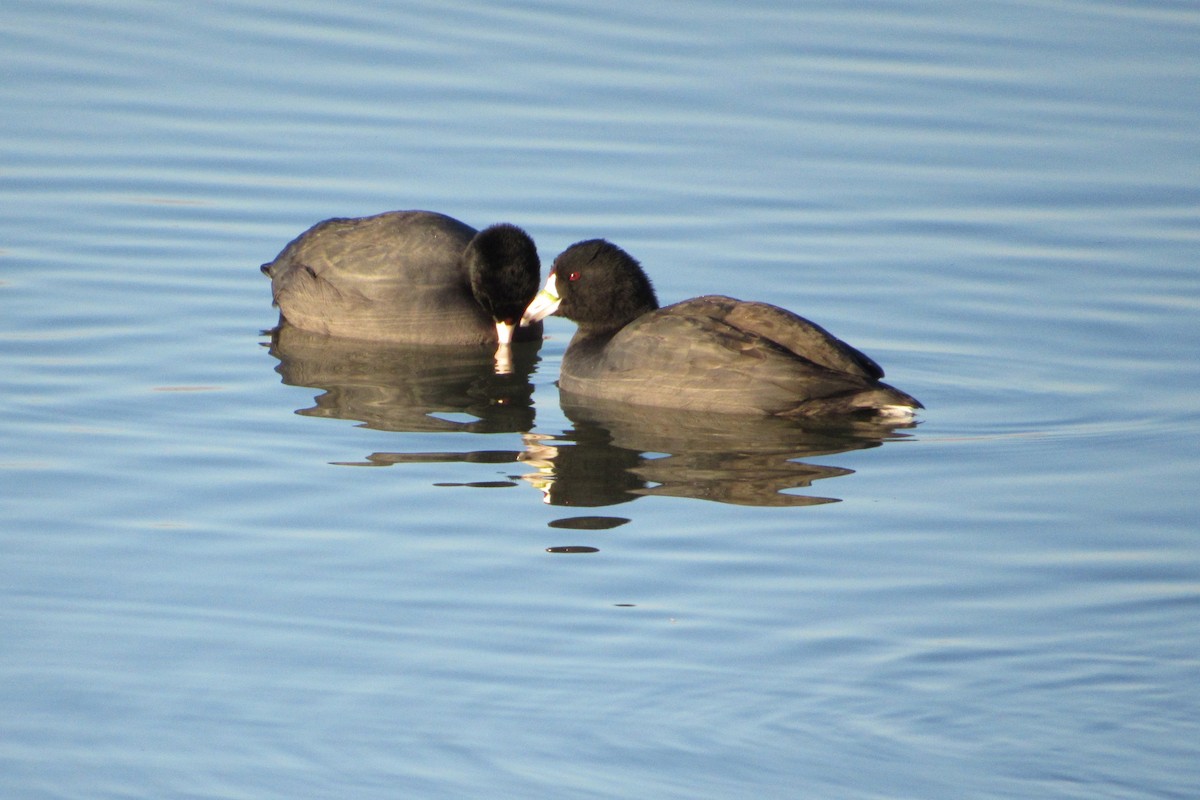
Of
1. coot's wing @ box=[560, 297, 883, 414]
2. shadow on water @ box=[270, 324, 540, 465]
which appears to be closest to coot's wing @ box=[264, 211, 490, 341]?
shadow on water @ box=[270, 324, 540, 465]

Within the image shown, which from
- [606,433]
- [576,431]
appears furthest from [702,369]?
[576,431]

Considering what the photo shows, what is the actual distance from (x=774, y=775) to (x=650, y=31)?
A: 43.1 feet

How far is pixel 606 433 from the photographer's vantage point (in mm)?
10891

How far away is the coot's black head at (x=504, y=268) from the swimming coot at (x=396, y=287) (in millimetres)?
57

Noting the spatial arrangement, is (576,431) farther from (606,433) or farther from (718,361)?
(718,361)

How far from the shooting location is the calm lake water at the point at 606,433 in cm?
686

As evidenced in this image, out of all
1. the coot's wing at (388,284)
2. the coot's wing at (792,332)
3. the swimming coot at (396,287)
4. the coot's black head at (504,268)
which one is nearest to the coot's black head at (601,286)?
the coot's wing at (792,332)

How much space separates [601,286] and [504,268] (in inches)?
45.9

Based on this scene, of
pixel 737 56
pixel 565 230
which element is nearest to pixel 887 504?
pixel 565 230

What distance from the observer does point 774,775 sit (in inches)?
255

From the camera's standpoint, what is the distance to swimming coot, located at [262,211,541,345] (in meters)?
13.2

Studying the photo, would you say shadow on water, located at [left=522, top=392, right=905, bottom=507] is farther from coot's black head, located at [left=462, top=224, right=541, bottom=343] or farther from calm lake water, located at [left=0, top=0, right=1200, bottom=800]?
coot's black head, located at [left=462, top=224, right=541, bottom=343]

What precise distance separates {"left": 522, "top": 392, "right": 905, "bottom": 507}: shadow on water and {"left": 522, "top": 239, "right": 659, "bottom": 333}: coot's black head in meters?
0.66

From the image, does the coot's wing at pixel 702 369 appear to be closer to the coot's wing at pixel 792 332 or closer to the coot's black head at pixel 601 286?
the coot's wing at pixel 792 332
